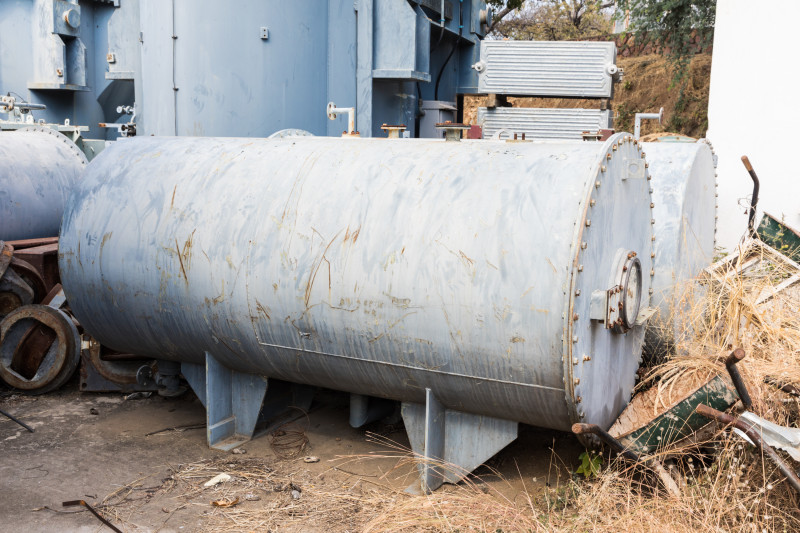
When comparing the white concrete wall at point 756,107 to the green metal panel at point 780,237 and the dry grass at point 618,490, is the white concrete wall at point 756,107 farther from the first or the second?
the dry grass at point 618,490

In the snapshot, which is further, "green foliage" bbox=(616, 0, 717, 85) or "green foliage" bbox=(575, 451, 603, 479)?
"green foliage" bbox=(616, 0, 717, 85)

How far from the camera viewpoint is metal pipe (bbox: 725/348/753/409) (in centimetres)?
264

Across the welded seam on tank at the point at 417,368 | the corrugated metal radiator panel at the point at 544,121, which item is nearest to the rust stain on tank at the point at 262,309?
the welded seam on tank at the point at 417,368

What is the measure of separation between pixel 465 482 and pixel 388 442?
0.66m

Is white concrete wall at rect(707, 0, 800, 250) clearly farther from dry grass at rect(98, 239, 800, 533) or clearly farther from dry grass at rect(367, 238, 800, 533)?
dry grass at rect(367, 238, 800, 533)

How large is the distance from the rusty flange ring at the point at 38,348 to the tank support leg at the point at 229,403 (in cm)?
121

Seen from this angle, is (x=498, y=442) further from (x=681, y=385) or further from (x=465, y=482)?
(x=681, y=385)

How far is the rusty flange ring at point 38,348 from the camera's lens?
482 cm

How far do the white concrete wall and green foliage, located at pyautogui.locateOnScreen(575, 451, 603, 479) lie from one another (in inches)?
164

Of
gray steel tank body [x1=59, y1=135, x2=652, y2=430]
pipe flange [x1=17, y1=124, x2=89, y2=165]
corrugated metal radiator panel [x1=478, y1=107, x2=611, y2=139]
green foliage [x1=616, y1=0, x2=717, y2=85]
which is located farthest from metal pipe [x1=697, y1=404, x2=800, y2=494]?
green foliage [x1=616, y1=0, x2=717, y2=85]

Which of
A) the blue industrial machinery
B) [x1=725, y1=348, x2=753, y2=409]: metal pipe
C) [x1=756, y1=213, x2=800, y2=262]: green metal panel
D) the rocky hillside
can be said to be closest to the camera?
[x1=725, y1=348, x2=753, y2=409]: metal pipe

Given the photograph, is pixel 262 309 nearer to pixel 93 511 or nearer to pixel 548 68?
pixel 93 511

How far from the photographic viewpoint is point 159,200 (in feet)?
12.9

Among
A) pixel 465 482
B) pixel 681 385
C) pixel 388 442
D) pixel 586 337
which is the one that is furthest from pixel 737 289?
pixel 388 442
